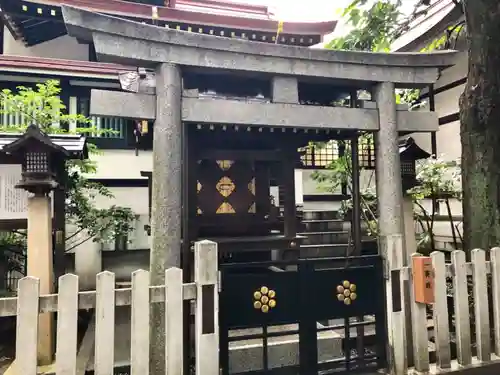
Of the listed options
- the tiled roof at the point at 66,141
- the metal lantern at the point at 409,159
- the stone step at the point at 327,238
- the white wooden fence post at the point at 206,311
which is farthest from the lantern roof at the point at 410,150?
the tiled roof at the point at 66,141

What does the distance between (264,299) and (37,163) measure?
12.0 ft

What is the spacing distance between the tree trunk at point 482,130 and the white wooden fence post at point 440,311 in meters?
1.46

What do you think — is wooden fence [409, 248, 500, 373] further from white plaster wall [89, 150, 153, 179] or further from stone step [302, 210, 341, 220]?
white plaster wall [89, 150, 153, 179]

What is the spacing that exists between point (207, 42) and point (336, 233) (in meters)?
6.62

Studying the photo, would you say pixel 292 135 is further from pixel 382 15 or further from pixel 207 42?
pixel 382 15

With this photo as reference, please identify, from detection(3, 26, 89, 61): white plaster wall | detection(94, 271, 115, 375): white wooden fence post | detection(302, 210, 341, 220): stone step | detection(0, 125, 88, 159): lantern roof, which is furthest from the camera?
detection(3, 26, 89, 61): white plaster wall

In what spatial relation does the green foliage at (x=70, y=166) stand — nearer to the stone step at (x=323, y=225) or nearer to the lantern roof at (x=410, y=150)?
the stone step at (x=323, y=225)

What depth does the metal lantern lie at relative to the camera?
21.1ft

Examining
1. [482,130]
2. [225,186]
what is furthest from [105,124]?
[482,130]

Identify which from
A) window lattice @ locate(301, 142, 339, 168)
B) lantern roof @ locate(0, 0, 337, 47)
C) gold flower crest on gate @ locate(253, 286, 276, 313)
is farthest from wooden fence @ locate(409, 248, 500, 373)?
lantern roof @ locate(0, 0, 337, 47)

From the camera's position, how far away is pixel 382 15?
689 centimetres

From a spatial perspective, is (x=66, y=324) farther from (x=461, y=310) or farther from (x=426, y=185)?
(x=426, y=185)

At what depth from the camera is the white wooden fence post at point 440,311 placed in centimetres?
372

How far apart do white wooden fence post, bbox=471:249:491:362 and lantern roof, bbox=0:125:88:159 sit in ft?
17.6
